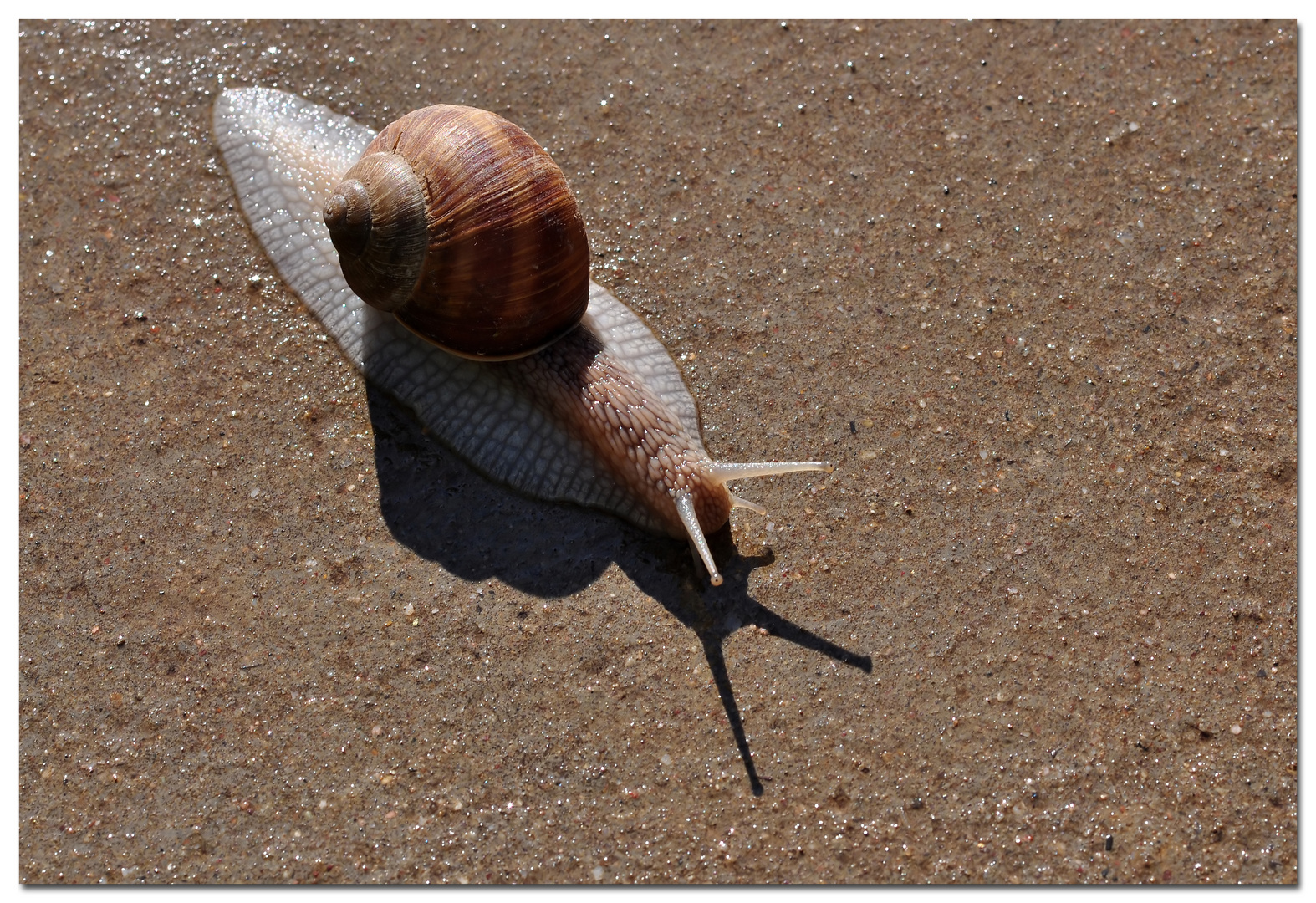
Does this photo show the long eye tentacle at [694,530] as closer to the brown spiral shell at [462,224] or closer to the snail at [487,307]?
the snail at [487,307]

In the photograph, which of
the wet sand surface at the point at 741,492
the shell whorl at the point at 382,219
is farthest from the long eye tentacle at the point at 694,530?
the shell whorl at the point at 382,219

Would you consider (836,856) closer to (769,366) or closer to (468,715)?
(468,715)

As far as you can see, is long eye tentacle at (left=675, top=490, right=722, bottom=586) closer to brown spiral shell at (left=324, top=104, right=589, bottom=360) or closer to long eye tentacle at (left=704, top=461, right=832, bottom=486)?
long eye tentacle at (left=704, top=461, right=832, bottom=486)

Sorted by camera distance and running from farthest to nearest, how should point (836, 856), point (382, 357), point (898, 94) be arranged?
point (898, 94), point (382, 357), point (836, 856)

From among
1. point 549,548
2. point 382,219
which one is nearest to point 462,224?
point 382,219

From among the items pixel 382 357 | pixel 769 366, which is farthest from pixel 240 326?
pixel 769 366

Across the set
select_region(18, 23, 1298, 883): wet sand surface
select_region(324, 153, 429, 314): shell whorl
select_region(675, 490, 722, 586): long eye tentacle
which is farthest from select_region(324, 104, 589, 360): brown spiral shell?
select_region(675, 490, 722, 586): long eye tentacle

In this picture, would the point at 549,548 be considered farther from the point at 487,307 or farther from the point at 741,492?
the point at 487,307
